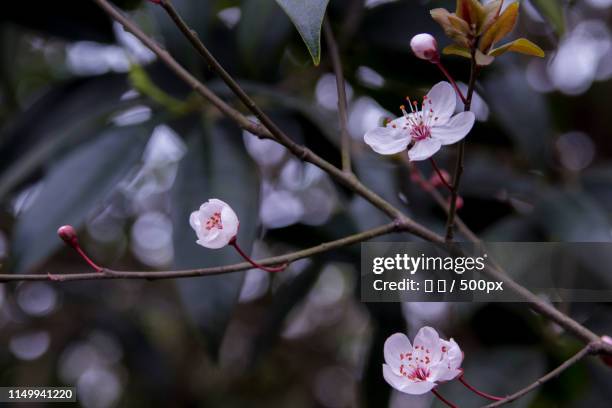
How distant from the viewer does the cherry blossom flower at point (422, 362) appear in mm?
523

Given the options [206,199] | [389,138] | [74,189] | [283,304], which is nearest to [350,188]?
[389,138]

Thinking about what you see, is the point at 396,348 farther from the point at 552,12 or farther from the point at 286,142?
the point at 552,12

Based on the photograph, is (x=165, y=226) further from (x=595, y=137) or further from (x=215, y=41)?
(x=595, y=137)

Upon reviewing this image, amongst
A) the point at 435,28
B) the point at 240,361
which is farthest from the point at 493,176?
the point at 240,361

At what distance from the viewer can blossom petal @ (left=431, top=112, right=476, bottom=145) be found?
507 millimetres

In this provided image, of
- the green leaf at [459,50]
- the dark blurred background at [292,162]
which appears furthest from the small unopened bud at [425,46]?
the dark blurred background at [292,162]

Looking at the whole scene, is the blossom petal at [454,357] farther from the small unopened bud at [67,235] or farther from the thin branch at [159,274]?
the small unopened bud at [67,235]

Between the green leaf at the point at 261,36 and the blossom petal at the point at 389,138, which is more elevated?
the blossom petal at the point at 389,138

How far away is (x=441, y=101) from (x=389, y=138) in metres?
0.05

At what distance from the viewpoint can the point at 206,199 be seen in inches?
32.5

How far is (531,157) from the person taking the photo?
1.06 metres

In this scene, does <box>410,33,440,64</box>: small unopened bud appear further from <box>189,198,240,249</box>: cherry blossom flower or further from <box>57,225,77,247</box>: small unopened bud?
<box>57,225,77,247</box>: small unopened bud

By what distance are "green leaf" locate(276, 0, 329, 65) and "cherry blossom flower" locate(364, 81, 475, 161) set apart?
0.09 metres

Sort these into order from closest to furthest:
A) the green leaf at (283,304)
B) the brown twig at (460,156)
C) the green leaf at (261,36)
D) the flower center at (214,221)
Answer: the brown twig at (460,156)
the flower center at (214,221)
the green leaf at (261,36)
the green leaf at (283,304)
